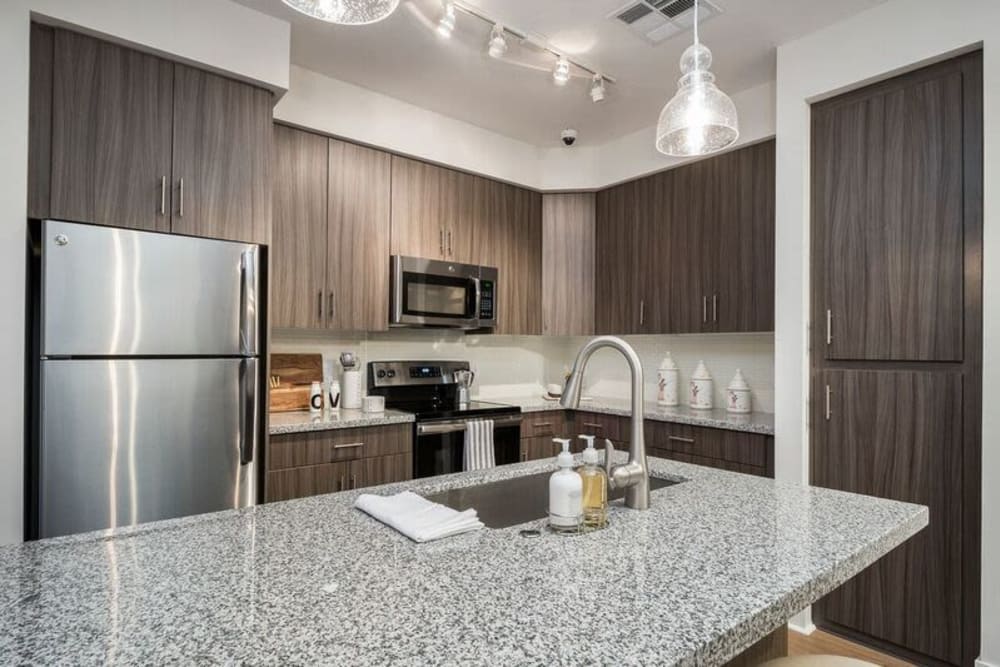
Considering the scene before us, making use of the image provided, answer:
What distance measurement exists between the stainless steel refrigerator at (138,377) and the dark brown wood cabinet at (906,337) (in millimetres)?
2435

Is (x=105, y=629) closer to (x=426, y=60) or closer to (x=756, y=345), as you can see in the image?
(x=426, y=60)

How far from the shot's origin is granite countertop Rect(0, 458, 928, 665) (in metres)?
0.73

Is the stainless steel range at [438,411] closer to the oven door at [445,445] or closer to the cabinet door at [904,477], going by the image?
the oven door at [445,445]

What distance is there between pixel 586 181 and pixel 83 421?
3068 mm

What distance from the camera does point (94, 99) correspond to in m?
2.05

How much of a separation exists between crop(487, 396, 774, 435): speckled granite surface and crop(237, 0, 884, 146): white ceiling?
1653 millimetres

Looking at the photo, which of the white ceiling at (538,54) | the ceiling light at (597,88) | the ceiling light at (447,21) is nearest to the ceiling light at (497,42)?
the white ceiling at (538,54)

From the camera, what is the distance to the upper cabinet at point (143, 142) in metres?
1.97

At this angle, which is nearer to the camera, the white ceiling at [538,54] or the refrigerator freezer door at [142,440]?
the refrigerator freezer door at [142,440]

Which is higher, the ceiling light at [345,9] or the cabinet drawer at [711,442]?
the ceiling light at [345,9]

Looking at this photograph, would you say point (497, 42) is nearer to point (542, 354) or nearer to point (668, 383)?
point (668, 383)

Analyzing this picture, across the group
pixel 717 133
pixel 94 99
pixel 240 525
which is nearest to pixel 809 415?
pixel 717 133

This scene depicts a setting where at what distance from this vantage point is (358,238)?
10.2ft

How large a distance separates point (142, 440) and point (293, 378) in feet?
3.61
